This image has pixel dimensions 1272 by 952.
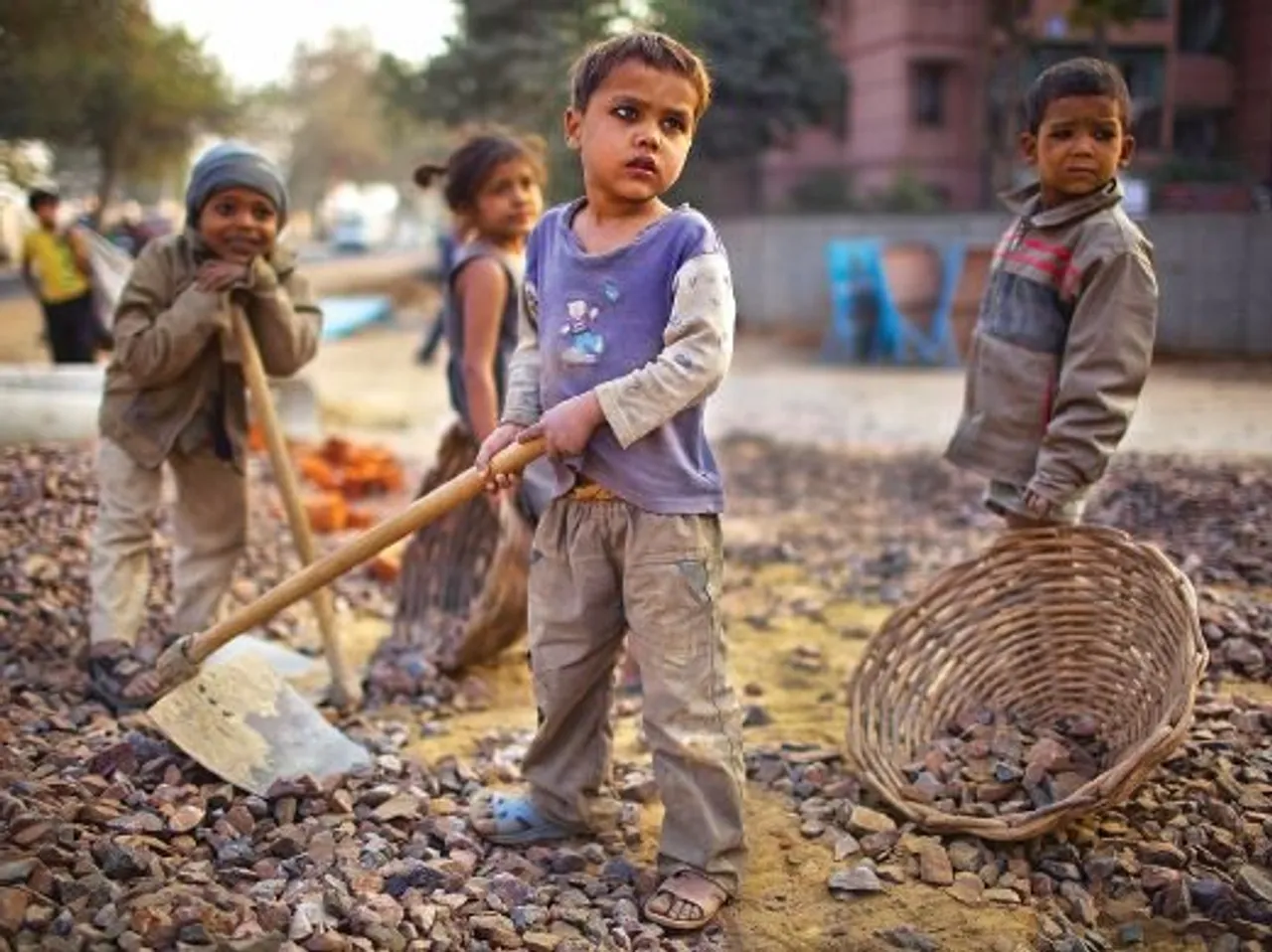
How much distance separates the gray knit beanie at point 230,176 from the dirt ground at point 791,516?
1.63 m

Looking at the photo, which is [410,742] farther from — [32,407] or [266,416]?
[32,407]

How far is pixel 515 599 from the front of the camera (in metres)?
3.87

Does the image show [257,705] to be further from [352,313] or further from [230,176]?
[352,313]

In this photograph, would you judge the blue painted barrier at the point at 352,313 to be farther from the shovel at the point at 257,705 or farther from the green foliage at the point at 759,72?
the shovel at the point at 257,705

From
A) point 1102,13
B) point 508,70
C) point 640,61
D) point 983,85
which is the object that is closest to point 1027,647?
point 640,61

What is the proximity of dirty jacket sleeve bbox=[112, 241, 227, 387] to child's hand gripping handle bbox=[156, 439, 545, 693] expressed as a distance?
0.86m

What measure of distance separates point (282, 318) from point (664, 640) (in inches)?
69.9

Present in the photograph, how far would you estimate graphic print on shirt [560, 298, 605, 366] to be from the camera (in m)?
2.51

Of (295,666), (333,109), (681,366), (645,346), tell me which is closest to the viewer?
(681,366)

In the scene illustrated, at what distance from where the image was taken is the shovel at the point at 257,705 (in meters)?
2.74

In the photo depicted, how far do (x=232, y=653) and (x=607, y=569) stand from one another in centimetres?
152

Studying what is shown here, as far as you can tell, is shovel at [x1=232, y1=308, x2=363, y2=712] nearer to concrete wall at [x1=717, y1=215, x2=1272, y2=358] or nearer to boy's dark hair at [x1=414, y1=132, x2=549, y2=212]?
boy's dark hair at [x1=414, y1=132, x2=549, y2=212]

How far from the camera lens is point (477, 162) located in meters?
3.89

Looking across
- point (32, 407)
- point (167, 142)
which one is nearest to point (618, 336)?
point (32, 407)
